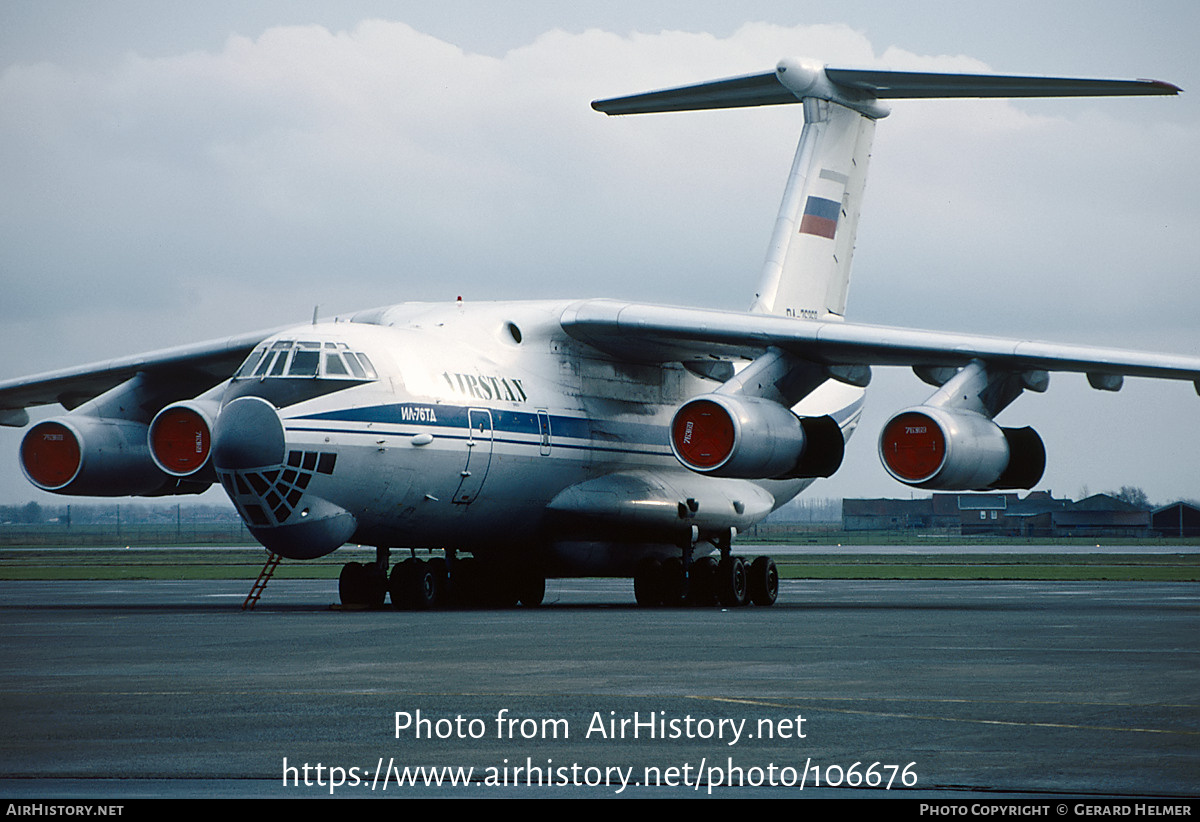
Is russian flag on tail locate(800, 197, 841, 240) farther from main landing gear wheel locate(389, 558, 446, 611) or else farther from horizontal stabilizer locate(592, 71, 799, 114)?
main landing gear wheel locate(389, 558, 446, 611)

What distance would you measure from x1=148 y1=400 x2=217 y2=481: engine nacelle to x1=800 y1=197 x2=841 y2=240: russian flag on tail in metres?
→ 9.59

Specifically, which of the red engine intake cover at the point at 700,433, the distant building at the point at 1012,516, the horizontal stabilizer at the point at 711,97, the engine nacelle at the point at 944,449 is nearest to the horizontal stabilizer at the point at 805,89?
the horizontal stabilizer at the point at 711,97

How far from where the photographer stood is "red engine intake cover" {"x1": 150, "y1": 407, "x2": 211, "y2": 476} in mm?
19672

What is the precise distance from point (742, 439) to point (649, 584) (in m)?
3.86

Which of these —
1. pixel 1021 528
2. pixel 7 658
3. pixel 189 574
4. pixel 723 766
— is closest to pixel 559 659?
pixel 7 658

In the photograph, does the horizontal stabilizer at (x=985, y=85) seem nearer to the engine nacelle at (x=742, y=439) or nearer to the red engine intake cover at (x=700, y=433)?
the engine nacelle at (x=742, y=439)

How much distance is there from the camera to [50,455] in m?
21.2

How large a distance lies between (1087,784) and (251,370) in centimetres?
1319

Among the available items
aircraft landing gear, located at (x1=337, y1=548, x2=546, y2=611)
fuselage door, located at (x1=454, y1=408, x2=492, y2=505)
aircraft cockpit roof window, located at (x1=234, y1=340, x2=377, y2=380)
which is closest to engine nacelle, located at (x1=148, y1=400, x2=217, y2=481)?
aircraft cockpit roof window, located at (x1=234, y1=340, x2=377, y2=380)

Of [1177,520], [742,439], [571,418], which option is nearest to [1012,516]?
[1177,520]

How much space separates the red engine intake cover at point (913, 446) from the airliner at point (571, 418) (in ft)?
0.09

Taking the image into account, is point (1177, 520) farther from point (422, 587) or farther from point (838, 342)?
point (422, 587)

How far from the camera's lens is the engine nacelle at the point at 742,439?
18594 mm
